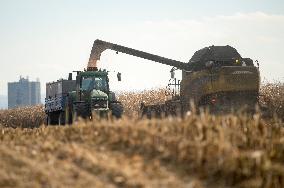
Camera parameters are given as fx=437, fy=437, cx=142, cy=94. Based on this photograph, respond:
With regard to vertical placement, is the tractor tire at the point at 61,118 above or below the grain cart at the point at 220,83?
below

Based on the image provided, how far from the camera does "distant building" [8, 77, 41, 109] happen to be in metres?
126

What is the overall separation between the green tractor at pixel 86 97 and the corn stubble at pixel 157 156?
28.5ft

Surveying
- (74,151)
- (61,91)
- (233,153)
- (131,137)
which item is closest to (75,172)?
(74,151)

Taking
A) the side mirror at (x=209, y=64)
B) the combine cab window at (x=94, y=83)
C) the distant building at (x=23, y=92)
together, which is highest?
the side mirror at (x=209, y=64)

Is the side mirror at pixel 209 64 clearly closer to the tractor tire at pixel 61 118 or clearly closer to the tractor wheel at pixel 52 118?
the tractor tire at pixel 61 118

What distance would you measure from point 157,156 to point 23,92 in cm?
13088

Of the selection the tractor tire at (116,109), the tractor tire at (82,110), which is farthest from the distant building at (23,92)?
the tractor tire at (116,109)

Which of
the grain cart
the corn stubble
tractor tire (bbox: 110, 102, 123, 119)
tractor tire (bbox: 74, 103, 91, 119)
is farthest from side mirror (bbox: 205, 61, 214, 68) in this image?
the corn stubble

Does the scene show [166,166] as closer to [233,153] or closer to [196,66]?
[233,153]

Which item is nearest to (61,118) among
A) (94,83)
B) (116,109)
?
(94,83)

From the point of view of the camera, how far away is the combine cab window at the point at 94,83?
17406mm

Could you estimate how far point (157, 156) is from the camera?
605 cm

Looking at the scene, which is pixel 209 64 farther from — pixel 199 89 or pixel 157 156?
pixel 157 156

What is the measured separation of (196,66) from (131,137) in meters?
13.8
